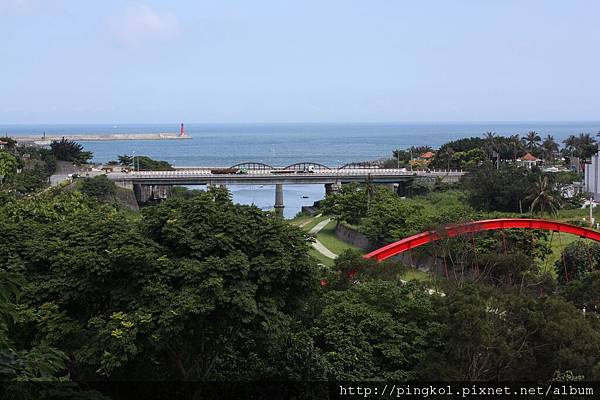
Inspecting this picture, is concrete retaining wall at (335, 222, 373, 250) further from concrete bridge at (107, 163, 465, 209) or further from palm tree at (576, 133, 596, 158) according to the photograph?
palm tree at (576, 133, 596, 158)

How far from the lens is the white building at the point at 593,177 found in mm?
63438

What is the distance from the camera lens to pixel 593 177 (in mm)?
64688

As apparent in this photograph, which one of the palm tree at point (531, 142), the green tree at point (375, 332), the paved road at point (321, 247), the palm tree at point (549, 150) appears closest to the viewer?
the green tree at point (375, 332)

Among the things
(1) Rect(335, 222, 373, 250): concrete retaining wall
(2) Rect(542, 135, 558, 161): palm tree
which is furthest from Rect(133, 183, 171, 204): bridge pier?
(2) Rect(542, 135, 558, 161): palm tree

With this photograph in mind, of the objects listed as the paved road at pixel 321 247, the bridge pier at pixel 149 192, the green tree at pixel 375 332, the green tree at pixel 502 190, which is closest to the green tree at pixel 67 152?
the bridge pier at pixel 149 192

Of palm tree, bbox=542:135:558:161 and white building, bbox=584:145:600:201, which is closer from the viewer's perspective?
white building, bbox=584:145:600:201

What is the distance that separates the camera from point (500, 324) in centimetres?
1958

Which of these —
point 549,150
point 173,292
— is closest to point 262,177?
point 549,150

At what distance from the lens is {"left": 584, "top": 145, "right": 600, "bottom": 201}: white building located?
208ft

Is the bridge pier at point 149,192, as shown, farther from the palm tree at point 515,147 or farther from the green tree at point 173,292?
the green tree at point 173,292

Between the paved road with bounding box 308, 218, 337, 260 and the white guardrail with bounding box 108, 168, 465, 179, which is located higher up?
the white guardrail with bounding box 108, 168, 465, 179

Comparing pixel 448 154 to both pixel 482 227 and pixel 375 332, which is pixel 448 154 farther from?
pixel 375 332

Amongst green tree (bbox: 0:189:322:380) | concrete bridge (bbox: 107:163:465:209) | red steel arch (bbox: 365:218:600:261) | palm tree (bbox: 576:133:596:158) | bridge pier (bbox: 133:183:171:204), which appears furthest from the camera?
palm tree (bbox: 576:133:596:158)

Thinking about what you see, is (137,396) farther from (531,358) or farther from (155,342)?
(531,358)
